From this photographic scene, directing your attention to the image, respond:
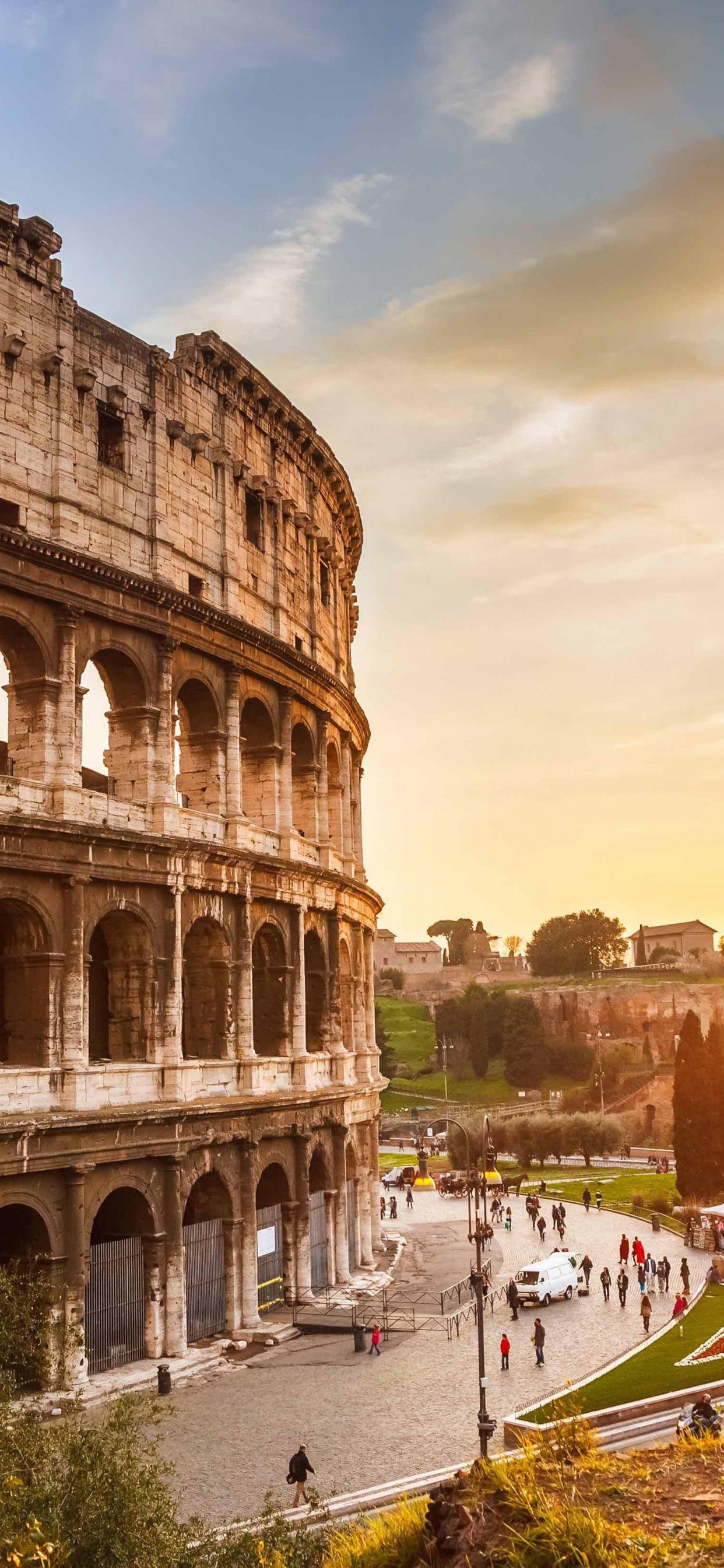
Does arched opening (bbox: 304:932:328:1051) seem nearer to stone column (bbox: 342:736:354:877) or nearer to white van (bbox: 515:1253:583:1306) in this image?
stone column (bbox: 342:736:354:877)

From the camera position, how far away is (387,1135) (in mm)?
84812

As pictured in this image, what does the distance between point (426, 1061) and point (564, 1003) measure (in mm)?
12402

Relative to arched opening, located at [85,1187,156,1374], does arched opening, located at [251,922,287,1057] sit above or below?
above

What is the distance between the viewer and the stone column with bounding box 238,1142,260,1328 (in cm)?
2727

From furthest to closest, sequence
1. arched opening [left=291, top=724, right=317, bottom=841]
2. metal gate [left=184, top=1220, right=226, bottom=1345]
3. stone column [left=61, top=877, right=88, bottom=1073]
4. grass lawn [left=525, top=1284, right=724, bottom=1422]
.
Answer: arched opening [left=291, top=724, right=317, bottom=841]
metal gate [left=184, top=1220, right=226, bottom=1345]
stone column [left=61, top=877, right=88, bottom=1073]
grass lawn [left=525, top=1284, right=724, bottom=1422]

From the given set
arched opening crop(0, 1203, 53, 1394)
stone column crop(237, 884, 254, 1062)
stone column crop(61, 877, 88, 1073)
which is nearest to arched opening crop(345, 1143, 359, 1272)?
stone column crop(237, 884, 254, 1062)

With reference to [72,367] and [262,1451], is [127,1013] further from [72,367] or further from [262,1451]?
[72,367]

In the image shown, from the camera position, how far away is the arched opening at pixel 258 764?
103 ft

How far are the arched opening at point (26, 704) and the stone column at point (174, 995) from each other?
394 centimetres

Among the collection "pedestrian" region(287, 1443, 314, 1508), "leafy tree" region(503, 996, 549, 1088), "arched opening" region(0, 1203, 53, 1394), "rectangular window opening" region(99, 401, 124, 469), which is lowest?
"pedestrian" region(287, 1443, 314, 1508)

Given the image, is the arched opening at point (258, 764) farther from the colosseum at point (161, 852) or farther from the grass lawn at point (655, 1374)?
the grass lawn at point (655, 1374)

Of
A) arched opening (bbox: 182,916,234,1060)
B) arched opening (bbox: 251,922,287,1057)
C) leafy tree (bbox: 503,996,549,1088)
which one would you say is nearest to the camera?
arched opening (bbox: 182,916,234,1060)

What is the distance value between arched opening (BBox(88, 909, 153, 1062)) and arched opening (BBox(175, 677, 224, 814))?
3.67 m

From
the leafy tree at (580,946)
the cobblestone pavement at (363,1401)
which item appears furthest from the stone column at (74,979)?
the leafy tree at (580,946)
